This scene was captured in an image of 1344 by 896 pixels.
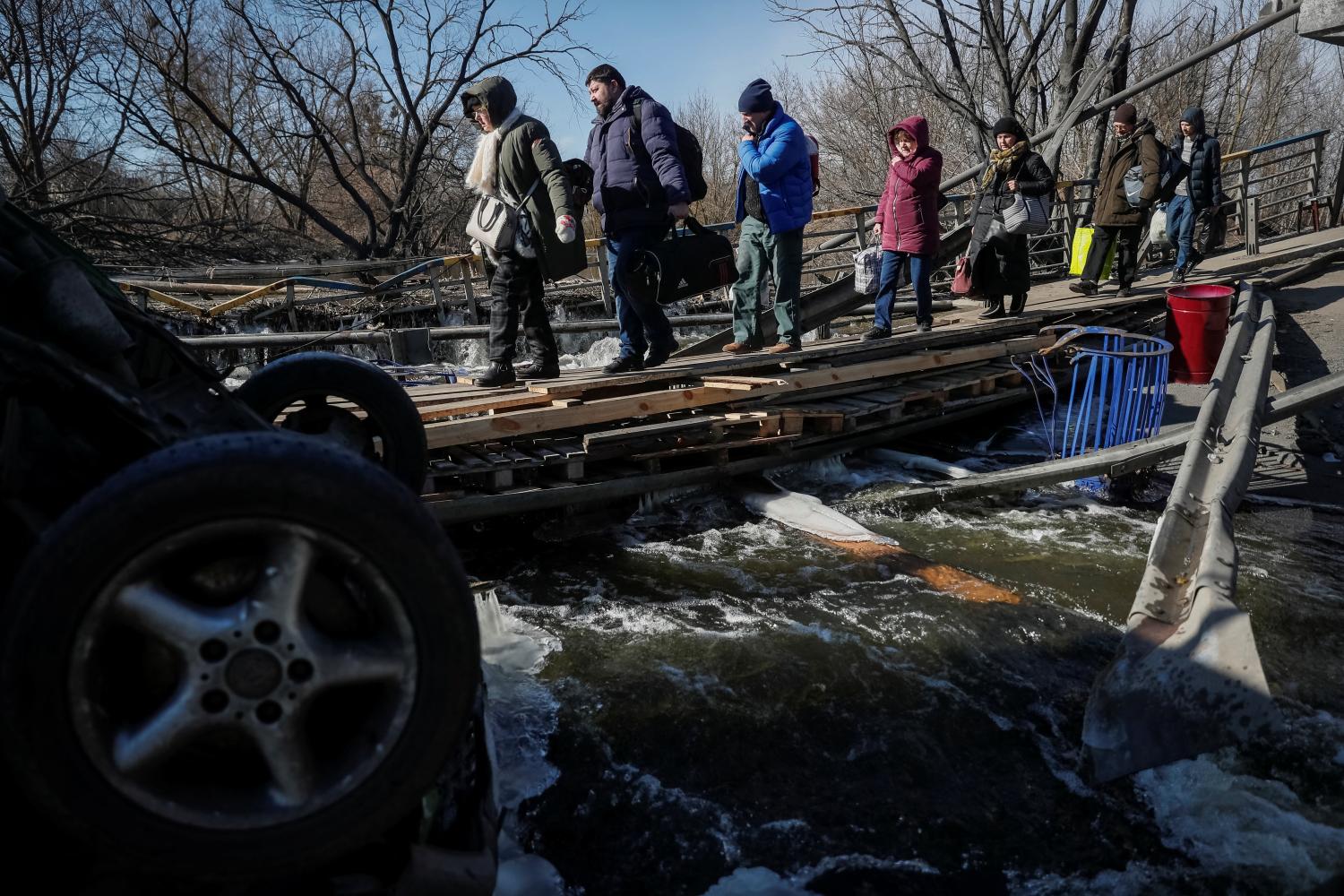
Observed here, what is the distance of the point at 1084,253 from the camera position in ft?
40.2

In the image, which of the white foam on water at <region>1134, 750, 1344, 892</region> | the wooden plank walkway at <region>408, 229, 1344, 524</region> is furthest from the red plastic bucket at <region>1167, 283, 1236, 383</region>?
the white foam on water at <region>1134, 750, 1344, 892</region>

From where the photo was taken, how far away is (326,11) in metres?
20.2

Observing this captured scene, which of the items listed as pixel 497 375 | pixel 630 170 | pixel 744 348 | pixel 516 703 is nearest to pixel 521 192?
pixel 630 170

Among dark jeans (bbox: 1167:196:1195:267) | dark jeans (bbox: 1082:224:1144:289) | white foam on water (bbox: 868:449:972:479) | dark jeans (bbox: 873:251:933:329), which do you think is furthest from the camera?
dark jeans (bbox: 1167:196:1195:267)

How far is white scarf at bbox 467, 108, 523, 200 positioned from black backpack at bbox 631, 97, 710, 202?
72 cm

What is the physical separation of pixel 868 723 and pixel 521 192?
11.9 ft

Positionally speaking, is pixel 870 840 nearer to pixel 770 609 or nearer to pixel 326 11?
pixel 770 609

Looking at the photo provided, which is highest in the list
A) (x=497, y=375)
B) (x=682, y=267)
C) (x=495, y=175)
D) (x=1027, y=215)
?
(x=495, y=175)

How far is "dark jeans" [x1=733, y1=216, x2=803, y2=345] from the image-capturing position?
22.7 ft

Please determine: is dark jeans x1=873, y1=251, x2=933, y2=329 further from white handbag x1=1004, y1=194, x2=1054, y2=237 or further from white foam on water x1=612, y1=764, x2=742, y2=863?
white foam on water x1=612, y1=764, x2=742, y2=863

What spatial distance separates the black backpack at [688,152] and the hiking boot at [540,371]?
1502mm

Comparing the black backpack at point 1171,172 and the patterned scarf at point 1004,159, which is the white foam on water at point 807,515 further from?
the black backpack at point 1171,172

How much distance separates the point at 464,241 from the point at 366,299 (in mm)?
9451

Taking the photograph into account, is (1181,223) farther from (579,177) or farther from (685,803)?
(685,803)
